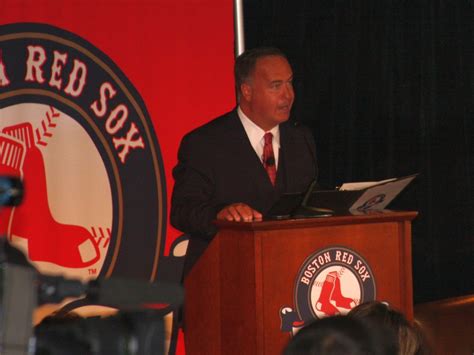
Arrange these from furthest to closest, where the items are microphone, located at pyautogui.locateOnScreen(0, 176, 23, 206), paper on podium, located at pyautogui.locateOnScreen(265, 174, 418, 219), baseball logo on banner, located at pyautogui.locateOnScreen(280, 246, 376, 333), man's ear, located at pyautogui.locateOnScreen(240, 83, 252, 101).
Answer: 1. man's ear, located at pyautogui.locateOnScreen(240, 83, 252, 101)
2. baseball logo on banner, located at pyautogui.locateOnScreen(280, 246, 376, 333)
3. paper on podium, located at pyautogui.locateOnScreen(265, 174, 418, 219)
4. microphone, located at pyautogui.locateOnScreen(0, 176, 23, 206)

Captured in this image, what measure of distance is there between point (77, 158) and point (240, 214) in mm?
1604

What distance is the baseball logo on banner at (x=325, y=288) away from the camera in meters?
3.72

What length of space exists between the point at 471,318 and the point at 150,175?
179 cm

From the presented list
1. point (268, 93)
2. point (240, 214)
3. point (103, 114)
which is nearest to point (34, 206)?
point (103, 114)

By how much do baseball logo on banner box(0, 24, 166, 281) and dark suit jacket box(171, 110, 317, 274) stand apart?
2.73 feet

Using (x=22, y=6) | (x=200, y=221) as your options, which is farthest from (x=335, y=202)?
(x=22, y=6)

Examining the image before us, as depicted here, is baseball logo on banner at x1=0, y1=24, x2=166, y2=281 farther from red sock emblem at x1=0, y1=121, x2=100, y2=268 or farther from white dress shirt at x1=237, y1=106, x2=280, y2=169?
white dress shirt at x1=237, y1=106, x2=280, y2=169

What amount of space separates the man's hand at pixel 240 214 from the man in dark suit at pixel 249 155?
307 millimetres

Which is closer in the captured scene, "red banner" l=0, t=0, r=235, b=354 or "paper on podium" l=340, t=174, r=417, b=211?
"paper on podium" l=340, t=174, r=417, b=211

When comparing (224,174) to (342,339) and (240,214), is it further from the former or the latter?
(342,339)

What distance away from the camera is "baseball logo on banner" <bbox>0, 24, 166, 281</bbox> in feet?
15.9

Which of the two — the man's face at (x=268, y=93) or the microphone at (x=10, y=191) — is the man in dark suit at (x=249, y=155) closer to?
the man's face at (x=268, y=93)

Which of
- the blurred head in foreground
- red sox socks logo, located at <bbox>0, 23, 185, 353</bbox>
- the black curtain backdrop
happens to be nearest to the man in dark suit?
red sox socks logo, located at <bbox>0, 23, 185, 353</bbox>

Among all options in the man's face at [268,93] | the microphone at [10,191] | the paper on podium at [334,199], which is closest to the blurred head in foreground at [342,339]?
the microphone at [10,191]
